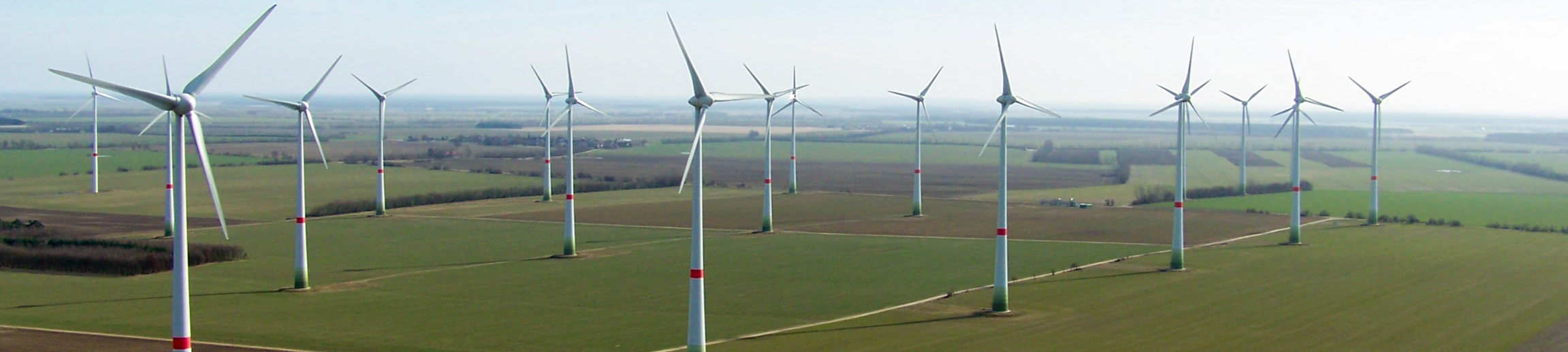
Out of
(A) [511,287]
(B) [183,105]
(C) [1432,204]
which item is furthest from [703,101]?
(C) [1432,204]

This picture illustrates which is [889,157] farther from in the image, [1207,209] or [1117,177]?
[1207,209]

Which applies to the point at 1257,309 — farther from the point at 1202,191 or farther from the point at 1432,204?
the point at 1202,191

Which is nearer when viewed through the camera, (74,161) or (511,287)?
(511,287)

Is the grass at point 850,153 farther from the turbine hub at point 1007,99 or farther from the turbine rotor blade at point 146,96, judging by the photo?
the turbine rotor blade at point 146,96

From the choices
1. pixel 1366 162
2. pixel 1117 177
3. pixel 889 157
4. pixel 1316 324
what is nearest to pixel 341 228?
pixel 1316 324

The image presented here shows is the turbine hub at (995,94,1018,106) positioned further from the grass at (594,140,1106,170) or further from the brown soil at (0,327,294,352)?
the grass at (594,140,1106,170)

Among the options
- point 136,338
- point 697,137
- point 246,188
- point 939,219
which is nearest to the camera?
point 697,137

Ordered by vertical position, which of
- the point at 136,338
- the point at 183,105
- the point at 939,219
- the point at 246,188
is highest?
the point at 183,105
